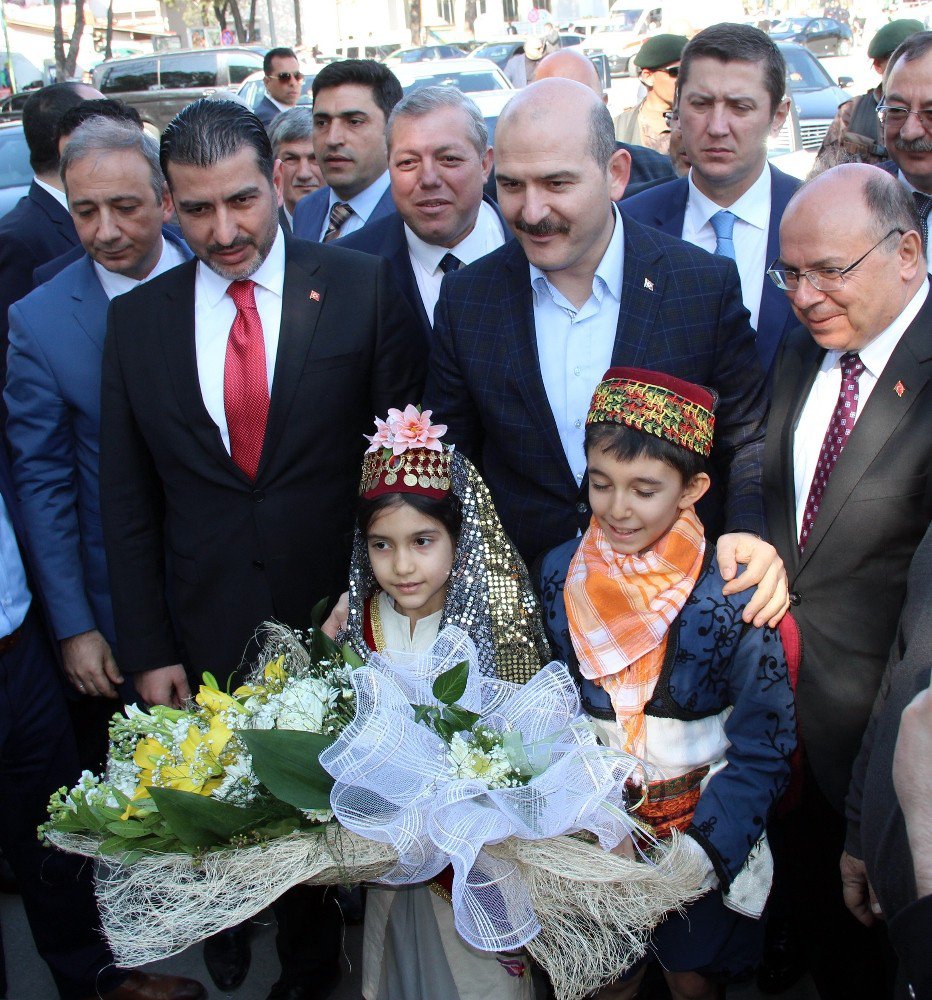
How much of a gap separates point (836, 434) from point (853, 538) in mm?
267

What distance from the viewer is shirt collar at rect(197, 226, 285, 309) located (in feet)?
10.1

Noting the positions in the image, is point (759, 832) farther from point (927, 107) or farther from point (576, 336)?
point (927, 107)

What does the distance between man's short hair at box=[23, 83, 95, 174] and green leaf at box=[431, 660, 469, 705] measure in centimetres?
393

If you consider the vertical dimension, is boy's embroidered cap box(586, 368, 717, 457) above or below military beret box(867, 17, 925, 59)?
below

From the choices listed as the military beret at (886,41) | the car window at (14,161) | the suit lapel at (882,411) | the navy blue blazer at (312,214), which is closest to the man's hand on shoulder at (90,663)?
the suit lapel at (882,411)

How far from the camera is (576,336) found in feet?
9.70

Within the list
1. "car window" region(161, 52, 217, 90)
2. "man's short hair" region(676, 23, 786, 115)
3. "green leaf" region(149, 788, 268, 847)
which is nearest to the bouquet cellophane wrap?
"green leaf" region(149, 788, 268, 847)

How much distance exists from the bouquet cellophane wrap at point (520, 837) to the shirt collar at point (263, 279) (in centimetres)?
144

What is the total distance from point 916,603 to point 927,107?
2198 mm

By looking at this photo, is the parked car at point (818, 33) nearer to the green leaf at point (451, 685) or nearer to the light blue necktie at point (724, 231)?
the light blue necktie at point (724, 231)

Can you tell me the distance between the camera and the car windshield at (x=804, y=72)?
1561 cm

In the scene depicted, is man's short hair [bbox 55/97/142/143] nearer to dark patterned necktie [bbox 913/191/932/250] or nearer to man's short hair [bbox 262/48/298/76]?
dark patterned necktie [bbox 913/191/932/250]

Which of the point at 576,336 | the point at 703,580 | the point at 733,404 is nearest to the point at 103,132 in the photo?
the point at 576,336

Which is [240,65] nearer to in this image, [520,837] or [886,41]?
[886,41]
